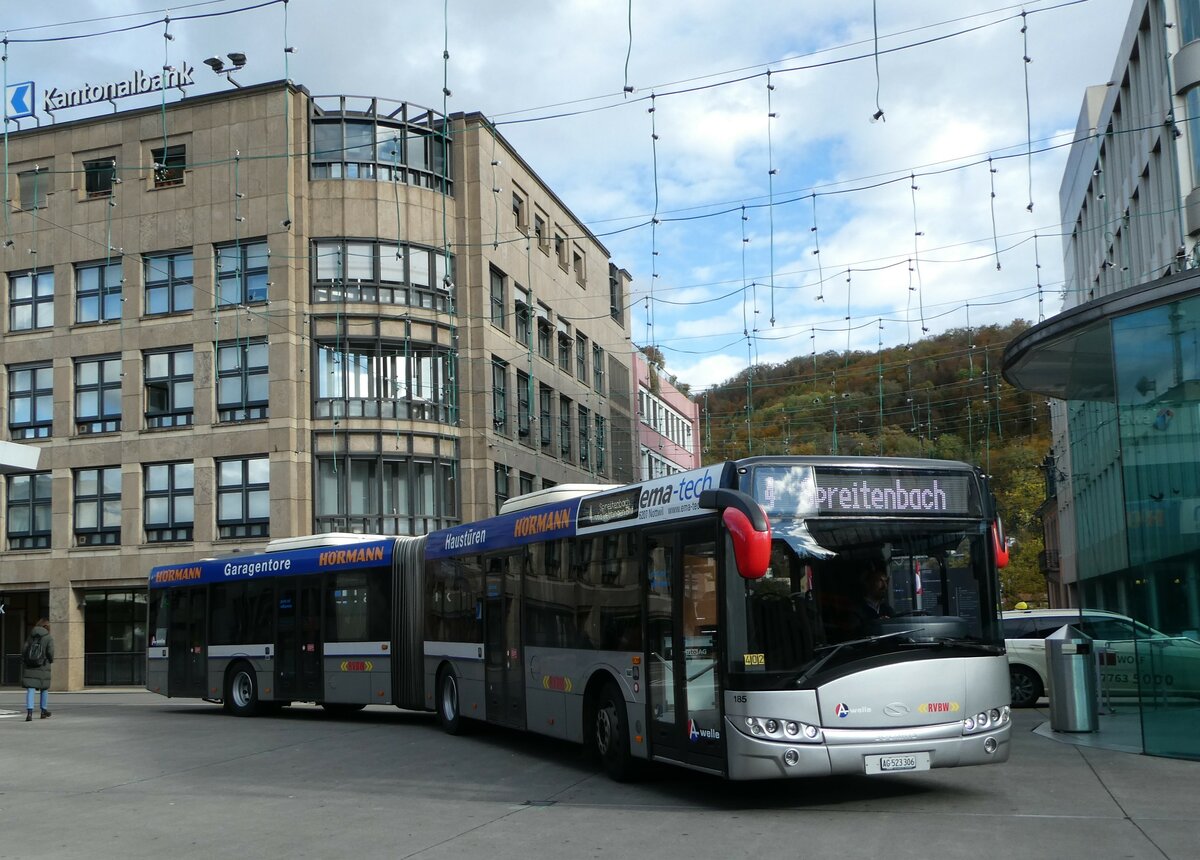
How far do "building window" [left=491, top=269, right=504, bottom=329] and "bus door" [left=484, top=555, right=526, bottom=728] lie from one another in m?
24.7

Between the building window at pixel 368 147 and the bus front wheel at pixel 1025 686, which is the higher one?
the building window at pixel 368 147

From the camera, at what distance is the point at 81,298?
40375 millimetres

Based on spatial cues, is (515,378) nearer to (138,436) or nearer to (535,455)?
(535,455)

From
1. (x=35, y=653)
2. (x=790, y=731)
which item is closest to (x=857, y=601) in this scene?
(x=790, y=731)

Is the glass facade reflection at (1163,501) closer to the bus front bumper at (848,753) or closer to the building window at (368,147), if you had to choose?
the bus front bumper at (848,753)

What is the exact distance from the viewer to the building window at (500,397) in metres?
40.5

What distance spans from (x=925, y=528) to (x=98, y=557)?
33661 mm

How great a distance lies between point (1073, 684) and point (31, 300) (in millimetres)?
35298

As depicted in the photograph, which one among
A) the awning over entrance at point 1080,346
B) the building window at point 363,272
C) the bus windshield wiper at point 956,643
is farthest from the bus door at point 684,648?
the building window at point 363,272

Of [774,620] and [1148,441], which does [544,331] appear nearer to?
[1148,441]

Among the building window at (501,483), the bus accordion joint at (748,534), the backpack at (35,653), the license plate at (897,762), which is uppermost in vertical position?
the building window at (501,483)

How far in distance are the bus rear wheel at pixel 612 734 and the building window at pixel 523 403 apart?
3003 cm

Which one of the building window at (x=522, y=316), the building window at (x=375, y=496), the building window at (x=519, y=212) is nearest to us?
the building window at (x=375, y=496)

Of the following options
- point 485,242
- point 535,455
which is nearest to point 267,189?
point 485,242
